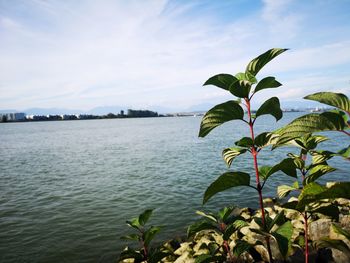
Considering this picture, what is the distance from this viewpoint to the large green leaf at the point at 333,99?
75.0 inches

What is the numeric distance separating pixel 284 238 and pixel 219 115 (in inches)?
48.0

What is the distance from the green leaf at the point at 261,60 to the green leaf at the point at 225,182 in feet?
3.09

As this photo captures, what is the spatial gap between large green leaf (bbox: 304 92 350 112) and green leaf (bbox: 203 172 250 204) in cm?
97

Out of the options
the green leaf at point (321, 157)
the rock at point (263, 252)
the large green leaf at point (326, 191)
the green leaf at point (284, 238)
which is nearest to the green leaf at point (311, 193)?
the large green leaf at point (326, 191)

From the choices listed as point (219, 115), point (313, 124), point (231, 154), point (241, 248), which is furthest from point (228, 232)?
point (313, 124)

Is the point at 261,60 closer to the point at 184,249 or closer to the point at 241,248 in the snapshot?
the point at 241,248

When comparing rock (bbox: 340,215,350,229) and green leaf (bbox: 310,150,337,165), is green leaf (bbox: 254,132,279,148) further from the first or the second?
rock (bbox: 340,215,350,229)

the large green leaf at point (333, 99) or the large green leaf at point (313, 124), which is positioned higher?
the large green leaf at point (333, 99)

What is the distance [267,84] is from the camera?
2.62 meters

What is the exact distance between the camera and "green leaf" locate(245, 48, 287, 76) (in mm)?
2300

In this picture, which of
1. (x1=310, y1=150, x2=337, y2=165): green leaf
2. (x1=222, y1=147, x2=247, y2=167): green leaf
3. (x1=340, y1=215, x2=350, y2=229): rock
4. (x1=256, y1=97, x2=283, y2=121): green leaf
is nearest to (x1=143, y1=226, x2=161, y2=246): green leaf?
(x1=222, y1=147, x2=247, y2=167): green leaf

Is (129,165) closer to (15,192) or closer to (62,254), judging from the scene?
(15,192)

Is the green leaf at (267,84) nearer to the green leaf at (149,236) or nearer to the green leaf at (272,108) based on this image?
the green leaf at (272,108)

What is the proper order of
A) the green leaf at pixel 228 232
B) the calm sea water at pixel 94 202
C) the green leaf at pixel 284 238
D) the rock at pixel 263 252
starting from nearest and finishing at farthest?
1. the green leaf at pixel 284 238
2. the green leaf at pixel 228 232
3. the rock at pixel 263 252
4. the calm sea water at pixel 94 202
